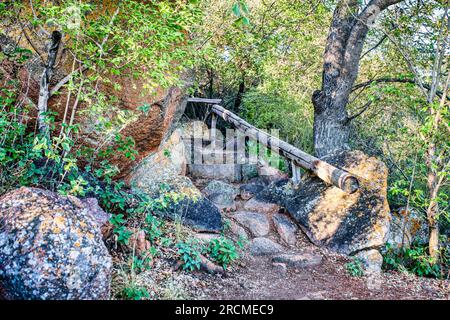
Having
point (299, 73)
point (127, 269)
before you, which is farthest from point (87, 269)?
point (299, 73)

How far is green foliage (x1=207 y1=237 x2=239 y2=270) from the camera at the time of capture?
165 inches

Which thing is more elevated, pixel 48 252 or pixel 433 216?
pixel 48 252

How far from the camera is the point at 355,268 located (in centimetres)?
486

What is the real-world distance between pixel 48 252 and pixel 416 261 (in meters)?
5.35

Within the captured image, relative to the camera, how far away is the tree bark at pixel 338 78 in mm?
7145

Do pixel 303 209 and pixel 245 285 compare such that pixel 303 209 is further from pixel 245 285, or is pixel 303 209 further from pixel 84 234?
pixel 84 234

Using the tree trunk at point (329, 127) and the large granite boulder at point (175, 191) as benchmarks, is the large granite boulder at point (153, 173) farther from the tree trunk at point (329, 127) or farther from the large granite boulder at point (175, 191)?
the tree trunk at point (329, 127)

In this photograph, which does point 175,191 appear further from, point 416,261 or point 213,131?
point 213,131

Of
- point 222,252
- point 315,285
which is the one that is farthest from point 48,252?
point 315,285

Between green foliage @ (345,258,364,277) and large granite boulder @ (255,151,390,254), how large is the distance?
0.93 ft

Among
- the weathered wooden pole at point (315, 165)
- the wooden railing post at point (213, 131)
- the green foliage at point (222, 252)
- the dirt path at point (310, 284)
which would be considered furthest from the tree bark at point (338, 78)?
the green foliage at point (222, 252)

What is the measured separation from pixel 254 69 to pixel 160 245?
7358mm

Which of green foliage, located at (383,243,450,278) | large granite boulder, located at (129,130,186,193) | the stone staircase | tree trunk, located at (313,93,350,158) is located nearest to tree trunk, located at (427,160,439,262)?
green foliage, located at (383,243,450,278)

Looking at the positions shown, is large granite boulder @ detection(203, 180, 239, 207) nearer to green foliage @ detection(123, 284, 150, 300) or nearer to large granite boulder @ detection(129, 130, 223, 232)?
large granite boulder @ detection(129, 130, 223, 232)
